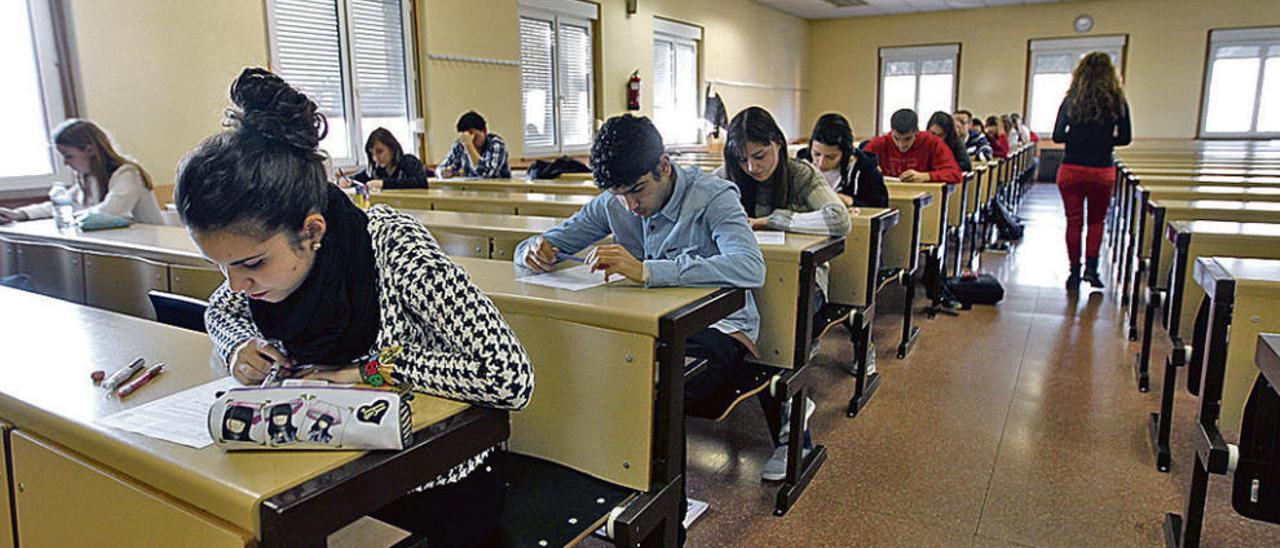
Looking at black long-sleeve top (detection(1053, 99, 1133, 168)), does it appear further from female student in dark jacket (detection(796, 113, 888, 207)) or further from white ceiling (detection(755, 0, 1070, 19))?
white ceiling (detection(755, 0, 1070, 19))

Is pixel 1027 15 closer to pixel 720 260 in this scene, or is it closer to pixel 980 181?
pixel 980 181

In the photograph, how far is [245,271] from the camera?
3.40 feet

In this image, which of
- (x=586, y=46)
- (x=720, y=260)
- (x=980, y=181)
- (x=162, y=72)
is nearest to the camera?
(x=720, y=260)

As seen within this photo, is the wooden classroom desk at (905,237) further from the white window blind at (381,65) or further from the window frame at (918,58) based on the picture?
the window frame at (918,58)

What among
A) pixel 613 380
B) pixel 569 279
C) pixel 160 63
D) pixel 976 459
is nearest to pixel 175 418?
pixel 613 380

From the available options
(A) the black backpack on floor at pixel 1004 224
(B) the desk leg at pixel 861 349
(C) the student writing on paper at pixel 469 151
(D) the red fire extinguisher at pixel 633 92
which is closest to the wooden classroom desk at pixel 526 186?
(C) the student writing on paper at pixel 469 151

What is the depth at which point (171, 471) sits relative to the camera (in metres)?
0.84

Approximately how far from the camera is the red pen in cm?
105

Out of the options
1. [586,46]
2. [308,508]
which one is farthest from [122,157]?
[586,46]

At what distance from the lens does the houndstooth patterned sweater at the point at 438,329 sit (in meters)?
1.03

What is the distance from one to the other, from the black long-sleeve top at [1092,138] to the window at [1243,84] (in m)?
9.24

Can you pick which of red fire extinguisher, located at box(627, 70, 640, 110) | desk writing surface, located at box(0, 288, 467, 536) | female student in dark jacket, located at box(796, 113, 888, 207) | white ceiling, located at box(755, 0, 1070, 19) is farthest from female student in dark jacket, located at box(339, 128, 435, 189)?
white ceiling, located at box(755, 0, 1070, 19)

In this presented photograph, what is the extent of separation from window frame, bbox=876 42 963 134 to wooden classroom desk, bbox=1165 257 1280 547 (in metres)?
12.0

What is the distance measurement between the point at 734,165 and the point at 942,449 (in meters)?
1.12
